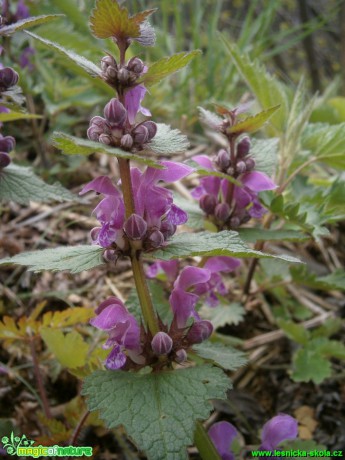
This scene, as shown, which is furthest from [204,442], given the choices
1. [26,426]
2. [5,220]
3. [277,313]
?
[5,220]

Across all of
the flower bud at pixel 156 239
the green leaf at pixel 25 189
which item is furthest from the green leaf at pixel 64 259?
the green leaf at pixel 25 189

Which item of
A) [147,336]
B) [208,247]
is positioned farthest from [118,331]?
[208,247]

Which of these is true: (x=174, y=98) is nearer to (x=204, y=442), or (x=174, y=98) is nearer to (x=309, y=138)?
(x=309, y=138)

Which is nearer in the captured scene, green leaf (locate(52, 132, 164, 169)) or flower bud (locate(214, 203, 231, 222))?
green leaf (locate(52, 132, 164, 169))

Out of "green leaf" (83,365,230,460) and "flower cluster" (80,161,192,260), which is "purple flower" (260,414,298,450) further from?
"flower cluster" (80,161,192,260)

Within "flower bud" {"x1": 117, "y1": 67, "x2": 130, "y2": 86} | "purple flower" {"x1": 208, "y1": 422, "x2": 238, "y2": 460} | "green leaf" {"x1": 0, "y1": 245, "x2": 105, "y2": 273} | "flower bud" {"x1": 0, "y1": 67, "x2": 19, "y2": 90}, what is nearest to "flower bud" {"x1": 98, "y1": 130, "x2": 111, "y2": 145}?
"flower bud" {"x1": 117, "y1": 67, "x2": 130, "y2": 86}

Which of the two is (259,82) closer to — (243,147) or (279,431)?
(243,147)
